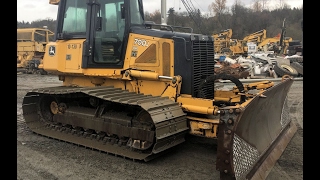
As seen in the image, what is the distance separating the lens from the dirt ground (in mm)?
4531

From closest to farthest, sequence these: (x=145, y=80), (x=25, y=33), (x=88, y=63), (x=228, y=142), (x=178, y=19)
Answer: (x=228, y=142), (x=145, y=80), (x=88, y=63), (x=25, y=33), (x=178, y=19)

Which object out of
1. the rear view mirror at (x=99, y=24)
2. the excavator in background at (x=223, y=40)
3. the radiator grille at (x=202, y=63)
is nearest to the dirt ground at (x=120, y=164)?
the radiator grille at (x=202, y=63)

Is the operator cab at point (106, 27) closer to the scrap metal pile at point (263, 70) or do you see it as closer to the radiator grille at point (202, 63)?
the radiator grille at point (202, 63)

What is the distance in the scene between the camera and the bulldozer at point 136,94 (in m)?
4.91

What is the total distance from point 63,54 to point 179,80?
2639 millimetres

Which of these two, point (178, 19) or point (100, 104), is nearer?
point (100, 104)

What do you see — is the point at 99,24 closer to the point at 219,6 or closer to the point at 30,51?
the point at 30,51

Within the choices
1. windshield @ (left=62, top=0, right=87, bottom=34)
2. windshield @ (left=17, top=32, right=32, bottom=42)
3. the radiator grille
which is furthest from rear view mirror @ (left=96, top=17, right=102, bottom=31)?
windshield @ (left=17, top=32, right=32, bottom=42)

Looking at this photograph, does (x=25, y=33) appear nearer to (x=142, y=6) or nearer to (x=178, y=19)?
(x=178, y=19)

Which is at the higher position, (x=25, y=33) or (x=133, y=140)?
(x=25, y=33)

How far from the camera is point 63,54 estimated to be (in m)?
6.61

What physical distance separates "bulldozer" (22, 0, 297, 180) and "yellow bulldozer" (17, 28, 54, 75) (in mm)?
16764

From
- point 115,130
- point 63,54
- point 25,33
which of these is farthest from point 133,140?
point 25,33

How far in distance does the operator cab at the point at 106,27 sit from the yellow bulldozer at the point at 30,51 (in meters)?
17.3
